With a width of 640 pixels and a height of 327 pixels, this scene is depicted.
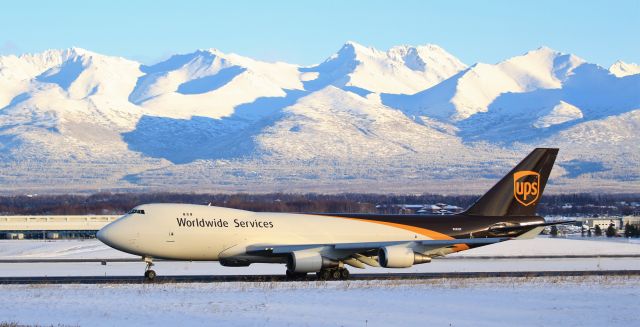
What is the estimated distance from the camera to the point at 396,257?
5366 cm

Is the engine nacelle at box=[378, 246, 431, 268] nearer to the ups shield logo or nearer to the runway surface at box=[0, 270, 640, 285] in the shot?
the runway surface at box=[0, 270, 640, 285]

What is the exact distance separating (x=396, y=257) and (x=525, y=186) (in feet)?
32.3

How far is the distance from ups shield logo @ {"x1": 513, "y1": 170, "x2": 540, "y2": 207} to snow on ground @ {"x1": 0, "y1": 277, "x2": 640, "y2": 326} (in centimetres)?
794

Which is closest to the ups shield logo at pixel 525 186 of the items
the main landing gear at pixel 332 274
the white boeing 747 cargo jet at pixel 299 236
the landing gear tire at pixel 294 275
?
the white boeing 747 cargo jet at pixel 299 236

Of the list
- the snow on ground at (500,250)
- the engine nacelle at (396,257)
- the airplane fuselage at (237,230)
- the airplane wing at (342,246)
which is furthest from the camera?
the snow on ground at (500,250)

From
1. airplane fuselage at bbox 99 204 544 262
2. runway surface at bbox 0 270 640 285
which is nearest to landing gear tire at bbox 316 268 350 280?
runway surface at bbox 0 270 640 285

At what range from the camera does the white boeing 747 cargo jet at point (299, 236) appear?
52.8 metres

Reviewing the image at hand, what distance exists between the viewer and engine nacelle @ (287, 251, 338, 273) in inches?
2085

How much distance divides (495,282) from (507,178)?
32.2 ft

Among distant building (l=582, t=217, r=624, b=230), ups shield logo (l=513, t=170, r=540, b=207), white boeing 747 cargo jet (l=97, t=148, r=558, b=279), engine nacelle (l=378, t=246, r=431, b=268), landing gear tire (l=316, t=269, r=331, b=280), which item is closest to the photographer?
white boeing 747 cargo jet (l=97, t=148, r=558, b=279)

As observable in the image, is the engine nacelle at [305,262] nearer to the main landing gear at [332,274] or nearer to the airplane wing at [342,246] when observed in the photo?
the airplane wing at [342,246]

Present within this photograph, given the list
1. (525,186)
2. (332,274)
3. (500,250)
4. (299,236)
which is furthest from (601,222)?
(332,274)

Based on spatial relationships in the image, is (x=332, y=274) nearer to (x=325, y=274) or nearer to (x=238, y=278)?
(x=325, y=274)

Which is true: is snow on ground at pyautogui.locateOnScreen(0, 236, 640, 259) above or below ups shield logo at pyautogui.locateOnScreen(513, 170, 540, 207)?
below
